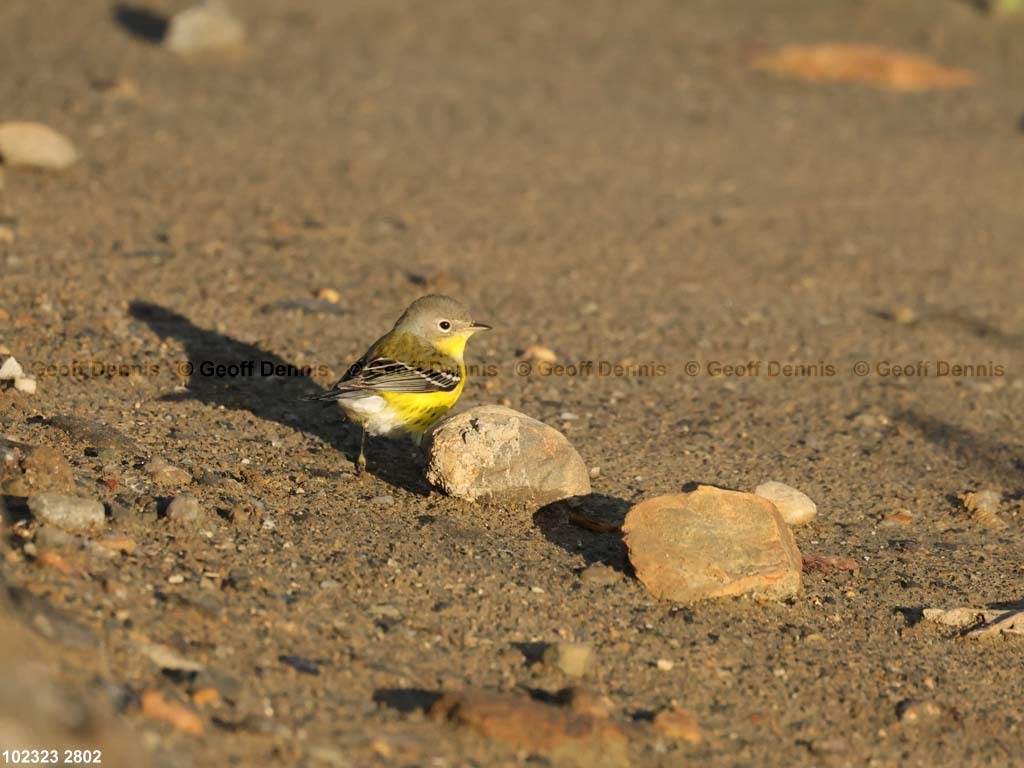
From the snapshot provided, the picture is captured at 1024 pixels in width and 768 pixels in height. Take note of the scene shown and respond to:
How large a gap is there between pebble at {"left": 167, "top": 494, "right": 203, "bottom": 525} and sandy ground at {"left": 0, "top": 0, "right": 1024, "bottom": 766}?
0.10m

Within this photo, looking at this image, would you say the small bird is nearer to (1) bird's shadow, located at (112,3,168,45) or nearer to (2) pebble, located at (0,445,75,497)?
(2) pebble, located at (0,445,75,497)

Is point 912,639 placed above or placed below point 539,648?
below

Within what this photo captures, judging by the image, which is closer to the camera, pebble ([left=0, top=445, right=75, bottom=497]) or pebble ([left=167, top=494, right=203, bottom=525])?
pebble ([left=0, top=445, right=75, bottom=497])

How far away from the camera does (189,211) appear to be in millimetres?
10766

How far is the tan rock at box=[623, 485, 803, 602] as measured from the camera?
18.9ft

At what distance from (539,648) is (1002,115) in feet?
41.7

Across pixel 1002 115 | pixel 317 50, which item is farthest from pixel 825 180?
pixel 317 50

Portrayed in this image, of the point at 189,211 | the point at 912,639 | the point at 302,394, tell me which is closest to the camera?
the point at 912,639

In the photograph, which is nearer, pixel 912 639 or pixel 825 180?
pixel 912 639

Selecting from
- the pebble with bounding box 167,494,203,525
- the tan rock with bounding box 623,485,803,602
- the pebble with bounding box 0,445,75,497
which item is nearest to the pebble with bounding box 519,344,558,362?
the tan rock with bounding box 623,485,803,602

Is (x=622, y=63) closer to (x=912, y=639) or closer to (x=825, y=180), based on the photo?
(x=825, y=180)

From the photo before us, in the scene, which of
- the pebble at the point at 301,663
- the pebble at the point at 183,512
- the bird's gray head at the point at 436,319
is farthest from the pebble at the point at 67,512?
the bird's gray head at the point at 436,319

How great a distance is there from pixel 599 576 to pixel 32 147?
290 inches

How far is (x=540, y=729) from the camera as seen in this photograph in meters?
4.41
